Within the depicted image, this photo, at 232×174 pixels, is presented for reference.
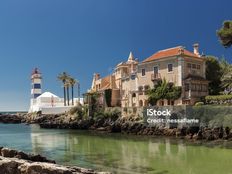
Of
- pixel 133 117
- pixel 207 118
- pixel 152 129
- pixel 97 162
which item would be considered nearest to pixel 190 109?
pixel 207 118

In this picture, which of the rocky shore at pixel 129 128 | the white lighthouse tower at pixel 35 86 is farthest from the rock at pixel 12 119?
the rocky shore at pixel 129 128

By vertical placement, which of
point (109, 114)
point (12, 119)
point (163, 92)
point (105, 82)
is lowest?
point (12, 119)

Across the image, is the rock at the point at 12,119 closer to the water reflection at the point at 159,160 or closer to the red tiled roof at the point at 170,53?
the red tiled roof at the point at 170,53

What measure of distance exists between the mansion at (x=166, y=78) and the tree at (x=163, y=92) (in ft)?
1.78

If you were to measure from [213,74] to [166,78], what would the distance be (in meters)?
11.2

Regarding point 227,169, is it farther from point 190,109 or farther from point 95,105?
point 95,105

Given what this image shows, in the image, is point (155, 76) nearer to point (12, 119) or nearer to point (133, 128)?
point (133, 128)

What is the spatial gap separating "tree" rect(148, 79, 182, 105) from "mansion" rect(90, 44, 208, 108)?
54cm

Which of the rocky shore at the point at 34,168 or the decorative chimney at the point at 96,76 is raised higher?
the decorative chimney at the point at 96,76

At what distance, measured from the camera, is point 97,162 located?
22.7 metres

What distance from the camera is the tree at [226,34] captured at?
40.9 m

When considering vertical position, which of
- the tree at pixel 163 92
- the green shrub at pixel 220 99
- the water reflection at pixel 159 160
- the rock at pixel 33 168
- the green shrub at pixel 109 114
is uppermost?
the tree at pixel 163 92

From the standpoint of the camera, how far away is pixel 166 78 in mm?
52625

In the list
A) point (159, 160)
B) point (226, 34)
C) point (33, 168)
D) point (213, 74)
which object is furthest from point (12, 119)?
point (33, 168)
